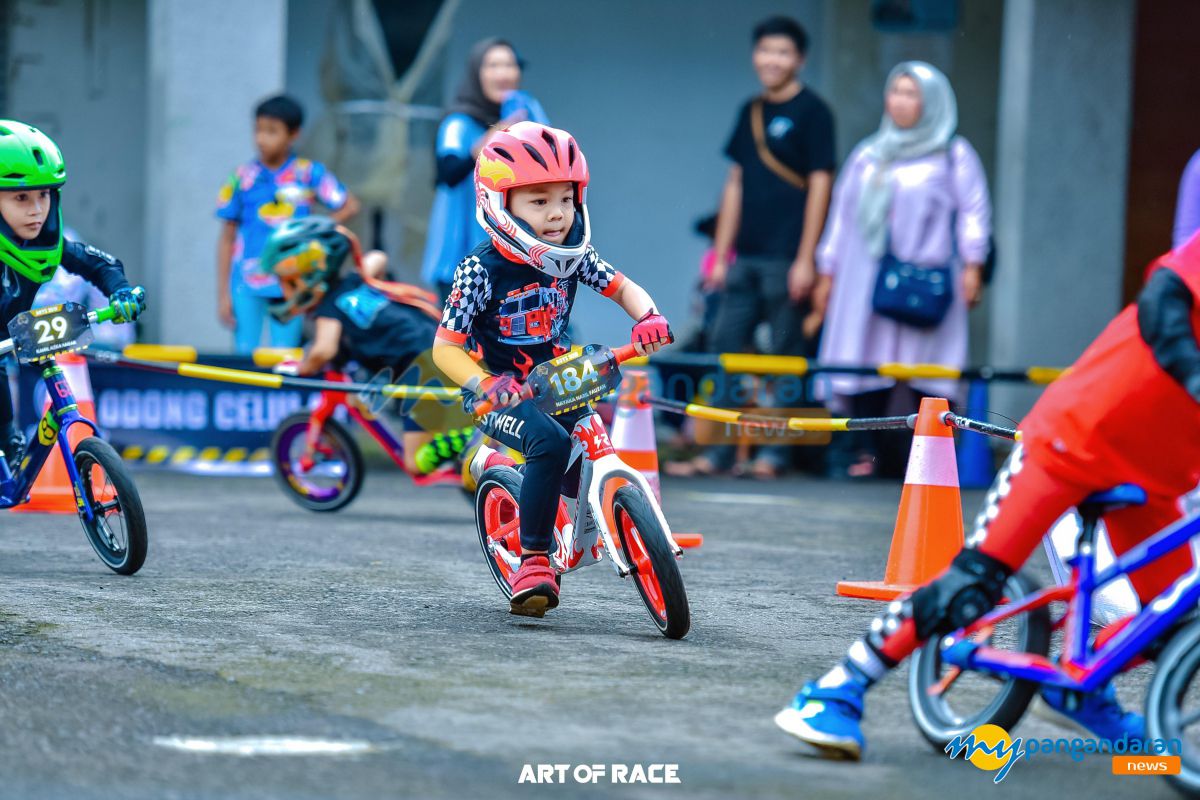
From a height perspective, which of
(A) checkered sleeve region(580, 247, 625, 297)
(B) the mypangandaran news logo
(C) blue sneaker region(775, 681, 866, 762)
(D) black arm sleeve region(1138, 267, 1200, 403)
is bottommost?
(B) the mypangandaran news logo

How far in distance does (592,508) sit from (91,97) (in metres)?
10.8

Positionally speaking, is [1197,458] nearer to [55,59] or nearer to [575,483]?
[575,483]

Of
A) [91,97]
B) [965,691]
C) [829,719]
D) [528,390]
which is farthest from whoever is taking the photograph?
[91,97]

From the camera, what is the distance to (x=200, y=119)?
14.6m

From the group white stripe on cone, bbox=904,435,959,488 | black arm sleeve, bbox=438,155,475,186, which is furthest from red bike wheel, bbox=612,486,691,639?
black arm sleeve, bbox=438,155,475,186

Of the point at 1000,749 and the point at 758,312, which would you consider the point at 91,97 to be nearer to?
the point at 758,312

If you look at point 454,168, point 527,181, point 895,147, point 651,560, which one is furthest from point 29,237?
point 895,147

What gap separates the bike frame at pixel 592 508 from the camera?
6.65 meters

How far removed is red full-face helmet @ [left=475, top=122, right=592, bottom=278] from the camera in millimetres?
6820

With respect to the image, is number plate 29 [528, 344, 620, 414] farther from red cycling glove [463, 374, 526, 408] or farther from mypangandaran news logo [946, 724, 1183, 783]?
mypangandaran news logo [946, 724, 1183, 783]

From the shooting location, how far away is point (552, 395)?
667 centimetres

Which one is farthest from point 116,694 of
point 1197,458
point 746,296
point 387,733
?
point 746,296

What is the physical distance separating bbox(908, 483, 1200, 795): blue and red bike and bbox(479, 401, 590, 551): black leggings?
1925mm

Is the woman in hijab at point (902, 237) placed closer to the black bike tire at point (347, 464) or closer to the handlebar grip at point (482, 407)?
the black bike tire at point (347, 464)
